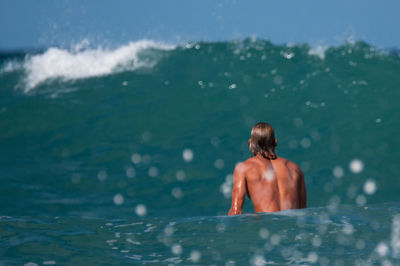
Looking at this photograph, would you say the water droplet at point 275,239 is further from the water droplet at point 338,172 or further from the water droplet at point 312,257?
the water droplet at point 338,172

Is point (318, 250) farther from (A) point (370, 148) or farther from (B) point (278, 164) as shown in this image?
(A) point (370, 148)

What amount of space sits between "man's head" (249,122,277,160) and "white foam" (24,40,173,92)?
8441 millimetres

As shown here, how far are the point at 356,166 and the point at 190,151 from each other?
8.26 feet

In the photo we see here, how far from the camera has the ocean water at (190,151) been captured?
3.34 metres

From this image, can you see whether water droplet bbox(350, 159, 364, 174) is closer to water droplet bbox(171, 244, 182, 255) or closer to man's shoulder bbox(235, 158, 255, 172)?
man's shoulder bbox(235, 158, 255, 172)

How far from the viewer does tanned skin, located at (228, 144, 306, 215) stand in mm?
3867

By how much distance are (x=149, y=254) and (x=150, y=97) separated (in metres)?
7.60

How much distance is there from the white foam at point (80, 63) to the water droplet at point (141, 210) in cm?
580

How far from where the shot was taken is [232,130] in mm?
9109

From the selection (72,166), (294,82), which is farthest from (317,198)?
(294,82)

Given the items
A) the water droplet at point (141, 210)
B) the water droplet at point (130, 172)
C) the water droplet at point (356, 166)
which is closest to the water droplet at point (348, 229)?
the water droplet at point (141, 210)

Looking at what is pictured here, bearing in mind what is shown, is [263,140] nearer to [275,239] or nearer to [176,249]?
[275,239]

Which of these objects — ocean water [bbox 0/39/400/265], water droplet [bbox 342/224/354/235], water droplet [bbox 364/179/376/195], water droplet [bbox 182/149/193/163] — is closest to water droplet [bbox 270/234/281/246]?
ocean water [bbox 0/39/400/265]

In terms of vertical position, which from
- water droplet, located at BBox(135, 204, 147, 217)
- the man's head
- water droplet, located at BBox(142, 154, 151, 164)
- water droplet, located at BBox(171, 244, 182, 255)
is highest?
water droplet, located at BBox(142, 154, 151, 164)
